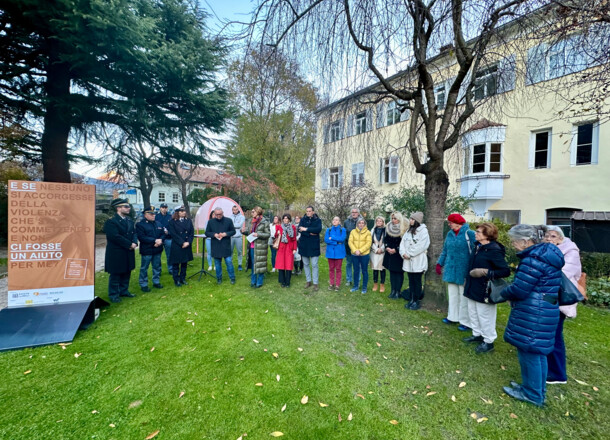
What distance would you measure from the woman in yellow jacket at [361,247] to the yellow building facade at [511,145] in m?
1.48

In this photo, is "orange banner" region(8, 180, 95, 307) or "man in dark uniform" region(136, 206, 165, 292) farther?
"man in dark uniform" region(136, 206, 165, 292)

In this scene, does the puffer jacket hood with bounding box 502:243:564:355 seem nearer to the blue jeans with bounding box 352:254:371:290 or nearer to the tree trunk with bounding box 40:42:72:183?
the blue jeans with bounding box 352:254:371:290

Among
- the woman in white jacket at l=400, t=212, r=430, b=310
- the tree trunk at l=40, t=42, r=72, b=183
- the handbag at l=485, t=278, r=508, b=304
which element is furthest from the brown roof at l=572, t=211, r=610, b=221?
the tree trunk at l=40, t=42, r=72, b=183

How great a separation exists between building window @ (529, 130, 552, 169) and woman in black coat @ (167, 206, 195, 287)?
13.6 m

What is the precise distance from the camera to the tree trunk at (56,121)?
346 inches

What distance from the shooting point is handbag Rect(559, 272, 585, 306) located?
2533 mm

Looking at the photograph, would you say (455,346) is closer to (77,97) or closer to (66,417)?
(66,417)

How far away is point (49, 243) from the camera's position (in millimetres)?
4516

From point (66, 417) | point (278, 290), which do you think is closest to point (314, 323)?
point (278, 290)

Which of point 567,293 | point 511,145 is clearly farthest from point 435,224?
point 511,145

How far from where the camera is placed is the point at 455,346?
12.5ft

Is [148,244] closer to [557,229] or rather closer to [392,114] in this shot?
[392,114]

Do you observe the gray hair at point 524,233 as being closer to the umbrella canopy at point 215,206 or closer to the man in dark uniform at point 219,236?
the man in dark uniform at point 219,236

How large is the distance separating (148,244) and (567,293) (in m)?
7.20
